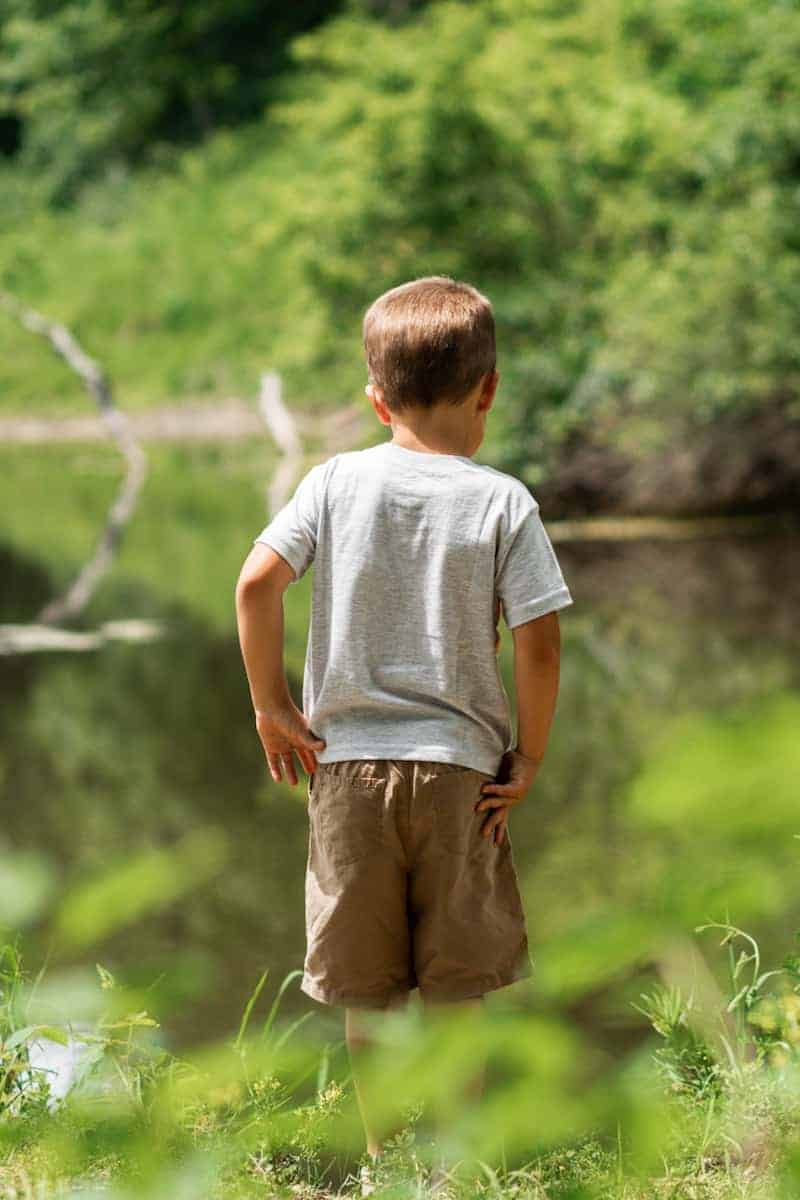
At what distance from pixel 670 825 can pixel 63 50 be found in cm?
3008

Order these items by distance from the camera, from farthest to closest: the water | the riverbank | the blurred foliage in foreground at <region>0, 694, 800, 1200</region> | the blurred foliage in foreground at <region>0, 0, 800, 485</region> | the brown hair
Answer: the riverbank → the blurred foliage in foreground at <region>0, 0, 800, 485</region> → the water → the brown hair → the blurred foliage in foreground at <region>0, 694, 800, 1200</region>

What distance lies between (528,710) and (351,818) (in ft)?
0.80

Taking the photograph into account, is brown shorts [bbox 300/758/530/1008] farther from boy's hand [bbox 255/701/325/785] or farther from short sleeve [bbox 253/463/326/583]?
short sleeve [bbox 253/463/326/583]

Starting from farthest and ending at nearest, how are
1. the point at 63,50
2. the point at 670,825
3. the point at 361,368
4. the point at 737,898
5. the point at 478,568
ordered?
the point at 63,50 → the point at 361,368 → the point at 478,568 → the point at 737,898 → the point at 670,825

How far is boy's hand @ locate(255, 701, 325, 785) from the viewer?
192cm

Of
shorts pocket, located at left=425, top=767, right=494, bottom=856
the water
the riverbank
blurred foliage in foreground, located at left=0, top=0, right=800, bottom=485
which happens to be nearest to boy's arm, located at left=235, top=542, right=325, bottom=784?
shorts pocket, located at left=425, top=767, right=494, bottom=856

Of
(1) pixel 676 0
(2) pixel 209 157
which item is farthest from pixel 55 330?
(1) pixel 676 0

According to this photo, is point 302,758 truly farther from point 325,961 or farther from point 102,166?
point 102,166

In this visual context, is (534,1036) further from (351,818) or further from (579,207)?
(579,207)

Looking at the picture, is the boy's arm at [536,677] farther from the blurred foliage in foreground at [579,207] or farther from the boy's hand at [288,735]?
the blurred foliage in foreground at [579,207]

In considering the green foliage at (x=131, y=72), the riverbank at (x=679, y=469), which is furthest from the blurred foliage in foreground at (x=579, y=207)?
the green foliage at (x=131, y=72)

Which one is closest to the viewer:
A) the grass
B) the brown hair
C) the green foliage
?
the grass

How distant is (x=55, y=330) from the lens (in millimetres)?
23453

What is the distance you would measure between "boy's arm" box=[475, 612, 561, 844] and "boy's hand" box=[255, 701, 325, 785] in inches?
8.4
